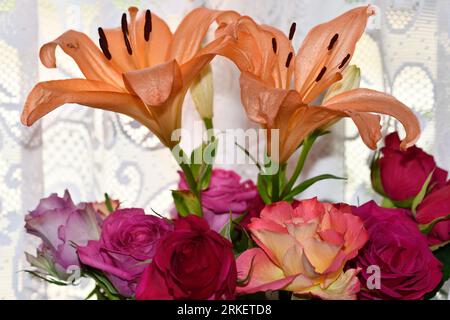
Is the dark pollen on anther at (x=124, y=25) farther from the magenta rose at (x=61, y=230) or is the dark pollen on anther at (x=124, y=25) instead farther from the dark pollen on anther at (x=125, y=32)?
the magenta rose at (x=61, y=230)

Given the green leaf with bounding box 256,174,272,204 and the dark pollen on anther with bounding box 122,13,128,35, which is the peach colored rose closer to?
the green leaf with bounding box 256,174,272,204

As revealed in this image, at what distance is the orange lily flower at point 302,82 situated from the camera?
60 cm

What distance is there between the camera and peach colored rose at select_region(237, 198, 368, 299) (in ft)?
1.89

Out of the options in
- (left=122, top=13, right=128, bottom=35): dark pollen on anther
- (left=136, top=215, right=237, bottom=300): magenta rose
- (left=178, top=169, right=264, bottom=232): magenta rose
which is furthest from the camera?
(left=178, top=169, right=264, bottom=232): magenta rose

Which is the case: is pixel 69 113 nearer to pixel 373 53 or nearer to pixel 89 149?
pixel 89 149

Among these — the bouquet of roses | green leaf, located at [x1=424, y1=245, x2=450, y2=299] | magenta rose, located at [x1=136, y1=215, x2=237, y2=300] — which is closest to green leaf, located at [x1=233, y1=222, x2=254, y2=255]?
the bouquet of roses

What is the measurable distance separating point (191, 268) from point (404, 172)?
314mm

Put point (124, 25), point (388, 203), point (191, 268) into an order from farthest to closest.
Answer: point (388, 203) → point (124, 25) → point (191, 268)

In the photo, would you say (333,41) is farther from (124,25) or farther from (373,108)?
(124,25)

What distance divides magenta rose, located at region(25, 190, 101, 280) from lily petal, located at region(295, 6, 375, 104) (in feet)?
0.93

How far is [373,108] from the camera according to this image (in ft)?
2.09

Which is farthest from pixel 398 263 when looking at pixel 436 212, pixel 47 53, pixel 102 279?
pixel 47 53

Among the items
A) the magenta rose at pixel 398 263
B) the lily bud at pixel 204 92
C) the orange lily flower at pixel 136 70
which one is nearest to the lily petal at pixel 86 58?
the orange lily flower at pixel 136 70
